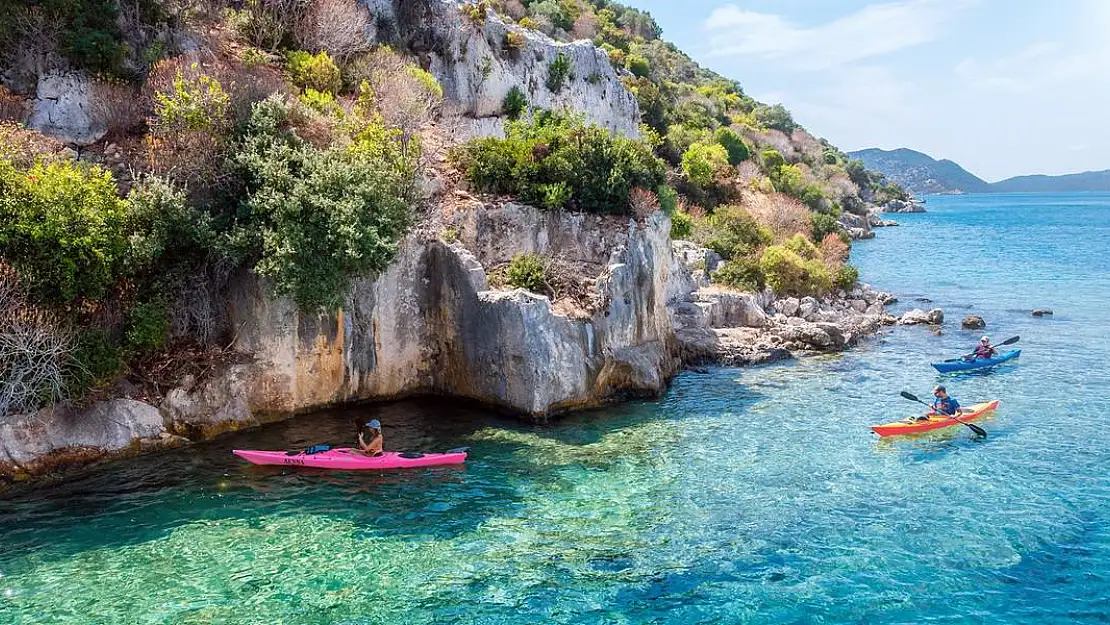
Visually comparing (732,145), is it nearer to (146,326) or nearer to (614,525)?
(614,525)

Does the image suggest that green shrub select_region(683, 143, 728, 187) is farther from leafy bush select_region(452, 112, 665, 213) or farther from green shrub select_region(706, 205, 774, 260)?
leafy bush select_region(452, 112, 665, 213)

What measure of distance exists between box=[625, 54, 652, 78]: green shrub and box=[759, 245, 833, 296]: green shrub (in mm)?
35552

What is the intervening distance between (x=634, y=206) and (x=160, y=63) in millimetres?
16197

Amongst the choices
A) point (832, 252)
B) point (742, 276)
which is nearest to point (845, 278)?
point (832, 252)

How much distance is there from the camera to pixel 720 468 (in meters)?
18.5

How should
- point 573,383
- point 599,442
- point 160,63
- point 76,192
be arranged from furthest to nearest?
point 160,63, point 573,383, point 599,442, point 76,192

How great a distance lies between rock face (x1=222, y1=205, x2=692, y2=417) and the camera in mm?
20781

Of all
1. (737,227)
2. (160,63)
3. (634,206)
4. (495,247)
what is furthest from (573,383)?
(737,227)

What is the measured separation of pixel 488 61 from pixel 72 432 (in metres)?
24.9

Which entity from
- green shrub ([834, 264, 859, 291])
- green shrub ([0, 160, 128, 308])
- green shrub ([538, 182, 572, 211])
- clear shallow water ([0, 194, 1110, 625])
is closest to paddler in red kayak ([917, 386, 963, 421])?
clear shallow water ([0, 194, 1110, 625])

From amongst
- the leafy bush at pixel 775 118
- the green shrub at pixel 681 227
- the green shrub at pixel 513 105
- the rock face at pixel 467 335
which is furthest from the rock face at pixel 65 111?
the leafy bush at pixel 775 118

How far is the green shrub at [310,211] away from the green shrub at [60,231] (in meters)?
2.97

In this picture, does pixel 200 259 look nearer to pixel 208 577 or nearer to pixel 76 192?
pixel 76 192

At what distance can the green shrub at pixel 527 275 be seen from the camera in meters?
22.7
